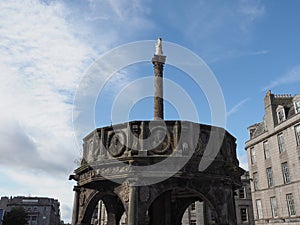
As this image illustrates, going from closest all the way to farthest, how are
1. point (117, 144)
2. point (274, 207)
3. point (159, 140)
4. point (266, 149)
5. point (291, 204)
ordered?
1. point (159, 140)
2. point (117, 144)
3. point (291, 204)
4. point (274, 207)
5. point (266, 149)

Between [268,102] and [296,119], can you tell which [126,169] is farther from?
[268,102]

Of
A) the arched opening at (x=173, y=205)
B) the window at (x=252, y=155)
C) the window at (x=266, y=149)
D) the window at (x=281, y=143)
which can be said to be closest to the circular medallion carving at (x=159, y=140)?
the arched opening at (x=173, y=205)

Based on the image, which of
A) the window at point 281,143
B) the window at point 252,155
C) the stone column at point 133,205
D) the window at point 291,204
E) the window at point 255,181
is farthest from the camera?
the window at point 252,155

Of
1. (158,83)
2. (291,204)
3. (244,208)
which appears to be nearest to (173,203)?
(158,83)

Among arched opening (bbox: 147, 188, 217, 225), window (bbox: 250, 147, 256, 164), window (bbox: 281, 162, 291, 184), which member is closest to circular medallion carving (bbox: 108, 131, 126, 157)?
arched opening (bbox: 147, 188, 217, 225)

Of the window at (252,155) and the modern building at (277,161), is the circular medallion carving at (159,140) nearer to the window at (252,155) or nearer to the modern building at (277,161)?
the modern building at (277,161)

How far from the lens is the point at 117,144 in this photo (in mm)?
12938

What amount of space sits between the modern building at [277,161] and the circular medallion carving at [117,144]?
1083 inches

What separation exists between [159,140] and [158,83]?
8218 mm

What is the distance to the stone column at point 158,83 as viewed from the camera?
18625 mm

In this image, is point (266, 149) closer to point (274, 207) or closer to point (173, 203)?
point (274, 207)

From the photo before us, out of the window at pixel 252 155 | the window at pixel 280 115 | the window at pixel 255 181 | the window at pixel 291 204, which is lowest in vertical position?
the window at pixel 291 204

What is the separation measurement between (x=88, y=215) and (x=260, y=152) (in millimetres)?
32081

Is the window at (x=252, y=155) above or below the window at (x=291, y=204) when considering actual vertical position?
above
